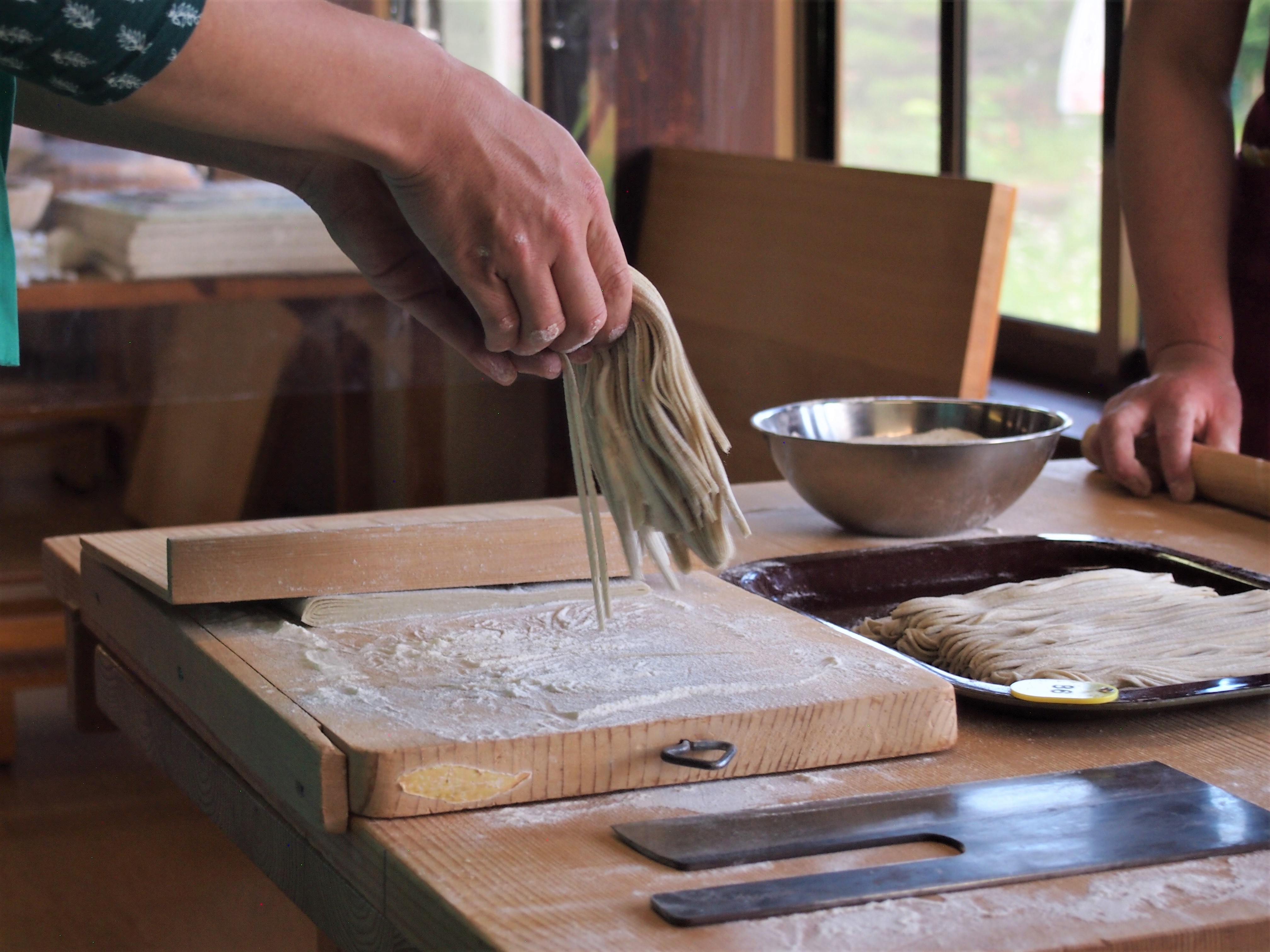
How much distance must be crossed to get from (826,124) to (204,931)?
6.79 feet

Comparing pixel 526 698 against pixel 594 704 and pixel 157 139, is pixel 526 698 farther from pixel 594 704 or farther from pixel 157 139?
pixel 157 139

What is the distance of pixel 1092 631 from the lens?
0.93 metres

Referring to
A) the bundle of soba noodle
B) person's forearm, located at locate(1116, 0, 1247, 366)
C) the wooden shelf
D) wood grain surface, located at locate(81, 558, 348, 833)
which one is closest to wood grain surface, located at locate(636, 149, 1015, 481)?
person's forearm, located at locate(1116, 0, 1247, 366)

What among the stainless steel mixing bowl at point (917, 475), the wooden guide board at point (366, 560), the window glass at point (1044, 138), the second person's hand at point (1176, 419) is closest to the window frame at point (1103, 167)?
the window glass at point (1044, 138)

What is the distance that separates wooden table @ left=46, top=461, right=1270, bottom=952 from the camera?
581 mm

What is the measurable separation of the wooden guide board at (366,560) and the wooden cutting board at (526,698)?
28 mm

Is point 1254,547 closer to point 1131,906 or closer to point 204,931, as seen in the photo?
point 1131,906

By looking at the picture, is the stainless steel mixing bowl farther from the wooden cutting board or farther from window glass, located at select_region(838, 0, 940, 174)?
window glass, located at select_region(838, 0, 940, 174)

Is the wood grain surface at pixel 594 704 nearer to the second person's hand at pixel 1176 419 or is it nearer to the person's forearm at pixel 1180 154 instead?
the second person's hand at pixel 1176 419

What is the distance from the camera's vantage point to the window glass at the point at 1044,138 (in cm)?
281

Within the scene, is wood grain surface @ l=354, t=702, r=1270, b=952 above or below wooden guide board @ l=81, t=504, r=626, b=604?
below

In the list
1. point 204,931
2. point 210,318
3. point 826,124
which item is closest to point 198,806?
point 204,931

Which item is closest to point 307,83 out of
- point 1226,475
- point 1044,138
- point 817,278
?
point 1226,475

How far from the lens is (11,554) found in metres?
2.61
